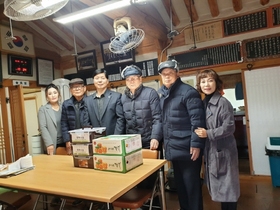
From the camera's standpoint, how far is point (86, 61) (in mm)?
4973

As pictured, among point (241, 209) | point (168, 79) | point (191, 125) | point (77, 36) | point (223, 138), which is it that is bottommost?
point (241, 209)

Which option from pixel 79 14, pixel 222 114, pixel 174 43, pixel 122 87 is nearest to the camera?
pixel 222 114

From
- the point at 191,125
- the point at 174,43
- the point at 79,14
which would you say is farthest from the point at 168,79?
the point at 174,43

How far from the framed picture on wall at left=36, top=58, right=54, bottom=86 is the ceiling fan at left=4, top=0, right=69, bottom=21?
10.2 feet

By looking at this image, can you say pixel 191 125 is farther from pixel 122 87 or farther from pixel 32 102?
pixel 32 102

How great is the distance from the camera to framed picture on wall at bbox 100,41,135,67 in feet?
14.5

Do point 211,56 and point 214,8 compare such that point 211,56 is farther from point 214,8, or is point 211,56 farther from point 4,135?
point 4,135

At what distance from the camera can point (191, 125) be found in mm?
2090

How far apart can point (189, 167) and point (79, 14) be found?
6.67 feet

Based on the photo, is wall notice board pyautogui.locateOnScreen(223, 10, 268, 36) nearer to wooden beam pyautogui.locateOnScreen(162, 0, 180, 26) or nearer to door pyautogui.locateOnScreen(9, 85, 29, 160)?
wooden beam pyautogui.locateOnScreen(162, 0, 180, 26)

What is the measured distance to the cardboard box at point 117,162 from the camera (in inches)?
62.9

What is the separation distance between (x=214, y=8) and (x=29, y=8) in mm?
2825

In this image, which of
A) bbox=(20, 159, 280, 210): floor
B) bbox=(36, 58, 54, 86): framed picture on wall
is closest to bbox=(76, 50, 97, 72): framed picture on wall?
bbox=(36, 58, 54, 86): framed picture on wall

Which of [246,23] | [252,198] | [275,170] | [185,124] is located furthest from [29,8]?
[275,170]
